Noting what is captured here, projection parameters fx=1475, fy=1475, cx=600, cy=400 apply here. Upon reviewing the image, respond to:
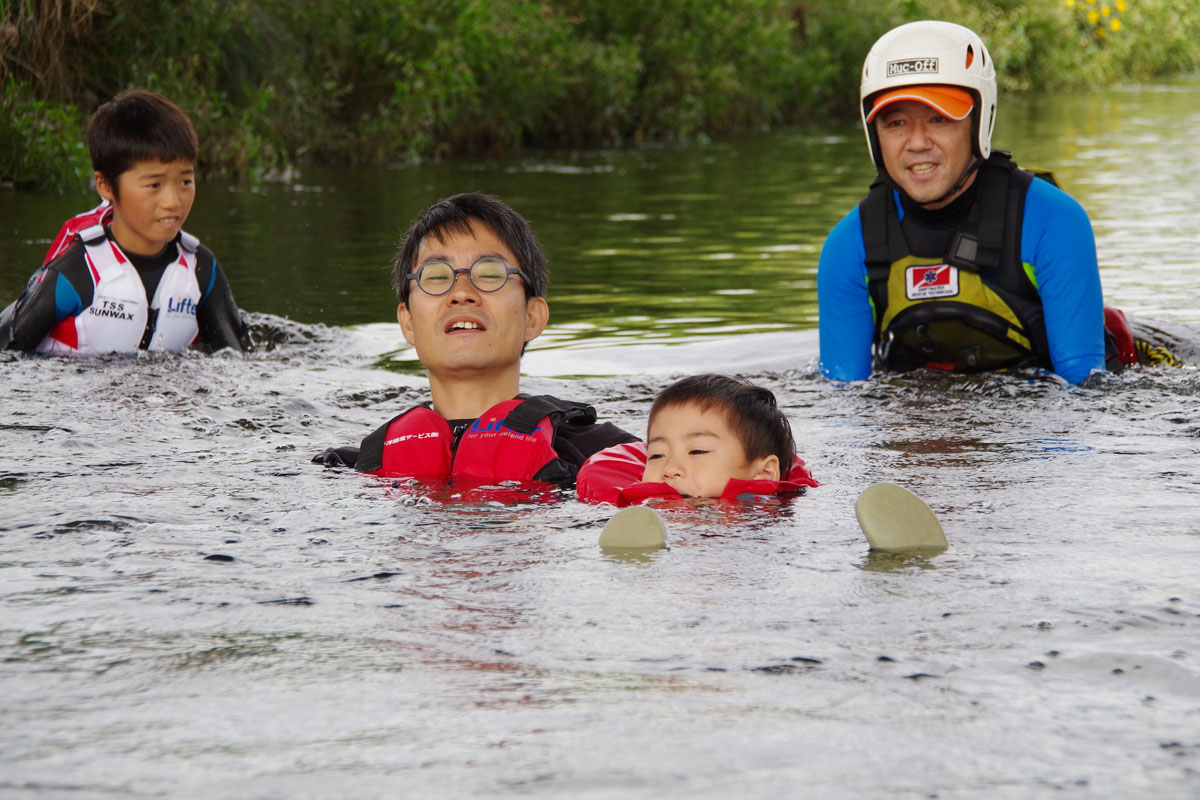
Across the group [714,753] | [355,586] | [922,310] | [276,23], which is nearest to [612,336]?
[922,310]

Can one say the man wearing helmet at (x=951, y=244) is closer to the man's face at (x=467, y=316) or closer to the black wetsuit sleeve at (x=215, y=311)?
the man's face at (x=467, y=316)

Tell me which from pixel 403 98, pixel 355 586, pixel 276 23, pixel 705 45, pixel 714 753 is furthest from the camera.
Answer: pixel 705 45

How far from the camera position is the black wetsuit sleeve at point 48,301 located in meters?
7.26

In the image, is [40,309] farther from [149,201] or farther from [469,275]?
[469,275]

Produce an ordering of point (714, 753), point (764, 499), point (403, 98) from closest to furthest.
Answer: point (714, 753), point (764, 499), point (403, 98)

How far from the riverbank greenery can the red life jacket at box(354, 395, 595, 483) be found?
12.4 metres

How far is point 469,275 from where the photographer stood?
4711mm

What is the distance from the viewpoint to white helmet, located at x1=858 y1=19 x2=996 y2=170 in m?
6.43

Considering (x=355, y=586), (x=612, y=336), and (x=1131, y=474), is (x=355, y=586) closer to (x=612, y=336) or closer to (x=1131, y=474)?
(x=1131, y=474)

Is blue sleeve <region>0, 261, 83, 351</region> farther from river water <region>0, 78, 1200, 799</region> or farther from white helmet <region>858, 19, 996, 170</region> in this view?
white helmet <region>858, 19, 996, 170</region>

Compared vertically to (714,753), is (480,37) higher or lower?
higher

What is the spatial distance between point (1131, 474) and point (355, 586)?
260 cm

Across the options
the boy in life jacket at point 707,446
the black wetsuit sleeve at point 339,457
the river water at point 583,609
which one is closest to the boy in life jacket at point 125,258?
the river water at point 583,609

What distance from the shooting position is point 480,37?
70.3 ft
